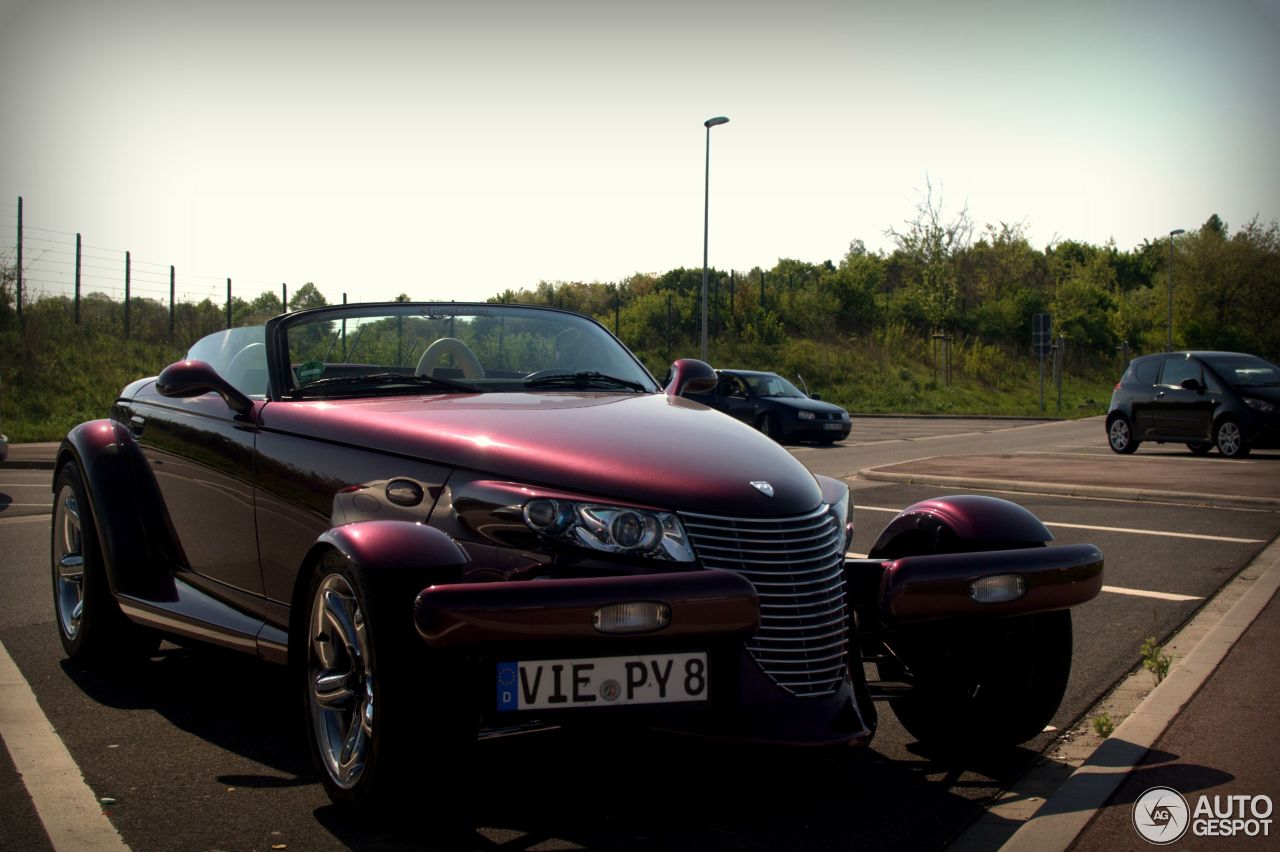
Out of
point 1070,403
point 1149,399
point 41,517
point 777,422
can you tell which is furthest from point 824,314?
point 41,517

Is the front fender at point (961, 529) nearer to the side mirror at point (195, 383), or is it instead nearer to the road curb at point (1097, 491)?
the side mirror at point (195, 383)

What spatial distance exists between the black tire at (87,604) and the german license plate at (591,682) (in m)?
2.89

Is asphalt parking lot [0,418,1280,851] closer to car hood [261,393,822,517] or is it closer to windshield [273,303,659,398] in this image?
car hood [261,393,822,517]

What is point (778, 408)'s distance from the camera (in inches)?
1026

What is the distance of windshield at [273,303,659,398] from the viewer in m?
4.89

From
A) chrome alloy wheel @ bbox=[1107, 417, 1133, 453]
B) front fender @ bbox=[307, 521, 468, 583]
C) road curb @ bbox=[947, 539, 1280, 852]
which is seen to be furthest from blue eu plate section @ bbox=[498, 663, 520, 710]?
chrome alloy wheel @ bbox=[1107, 417, 1133, 453]

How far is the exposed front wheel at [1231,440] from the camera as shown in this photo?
775 inches

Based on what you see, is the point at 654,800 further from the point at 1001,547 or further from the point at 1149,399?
the point at 1149,399

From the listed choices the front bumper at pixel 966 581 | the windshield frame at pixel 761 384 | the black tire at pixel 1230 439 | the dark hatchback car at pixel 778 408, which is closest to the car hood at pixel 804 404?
the dark hatchback car at pixel 778 408

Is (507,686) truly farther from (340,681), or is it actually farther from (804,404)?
(804,404)

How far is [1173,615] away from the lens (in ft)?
22.7

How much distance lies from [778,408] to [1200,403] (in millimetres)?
8329

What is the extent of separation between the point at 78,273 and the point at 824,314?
3294 cm

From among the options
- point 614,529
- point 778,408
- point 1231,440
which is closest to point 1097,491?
point 1231,440
